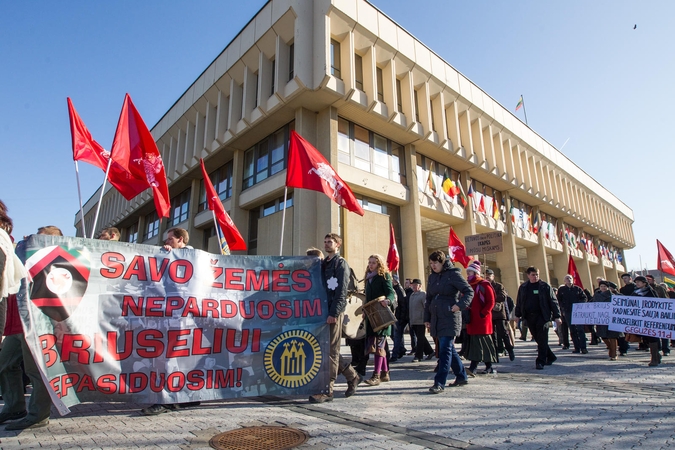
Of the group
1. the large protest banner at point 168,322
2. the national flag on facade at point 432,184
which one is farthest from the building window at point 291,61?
the large protest banner at point 168,322

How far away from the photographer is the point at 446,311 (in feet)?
19.0

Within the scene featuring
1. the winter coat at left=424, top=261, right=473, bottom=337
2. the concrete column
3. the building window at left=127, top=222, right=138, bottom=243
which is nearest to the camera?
the winter coat at left=424, top=261, right=473, bottom=337

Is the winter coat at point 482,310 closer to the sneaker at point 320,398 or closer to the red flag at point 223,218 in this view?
the sneaker at point 320,398

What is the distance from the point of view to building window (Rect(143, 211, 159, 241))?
3378cm

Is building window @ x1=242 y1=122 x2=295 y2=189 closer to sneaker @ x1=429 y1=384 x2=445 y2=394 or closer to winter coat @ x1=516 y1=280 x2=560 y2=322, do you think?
winter coat @ x1=516 y1=280 x2=560 y2=322

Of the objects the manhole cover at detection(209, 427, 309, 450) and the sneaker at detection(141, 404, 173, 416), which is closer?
the manhole cover at detection(209, 427, 309, 450)

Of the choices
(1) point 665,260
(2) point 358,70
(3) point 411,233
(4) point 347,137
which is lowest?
(1) point 665,260

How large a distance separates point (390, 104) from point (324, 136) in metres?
4.05

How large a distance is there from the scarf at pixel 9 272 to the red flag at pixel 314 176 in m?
5.05

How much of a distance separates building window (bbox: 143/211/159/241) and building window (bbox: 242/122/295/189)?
14.3 m

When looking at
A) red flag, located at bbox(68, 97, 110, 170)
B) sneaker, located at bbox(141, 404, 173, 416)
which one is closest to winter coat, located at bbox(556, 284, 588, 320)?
sneaker, located at bbox(141, 404, 173, 416)

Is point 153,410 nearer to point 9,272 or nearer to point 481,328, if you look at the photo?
point 9,272

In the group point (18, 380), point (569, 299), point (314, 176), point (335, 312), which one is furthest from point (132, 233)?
point (335, 312)

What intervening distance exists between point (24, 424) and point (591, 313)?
35.1ft
